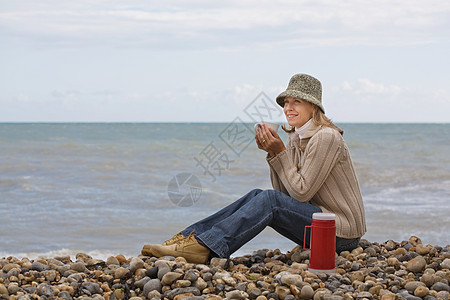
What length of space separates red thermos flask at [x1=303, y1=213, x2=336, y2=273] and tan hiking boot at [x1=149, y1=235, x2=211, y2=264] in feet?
2.36

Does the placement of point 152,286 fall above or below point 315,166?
below

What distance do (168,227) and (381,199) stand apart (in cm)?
391

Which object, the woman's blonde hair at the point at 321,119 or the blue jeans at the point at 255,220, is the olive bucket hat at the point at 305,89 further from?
the blue jeans at the point at 255,220

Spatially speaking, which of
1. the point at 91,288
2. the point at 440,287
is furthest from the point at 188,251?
the point at 440,287

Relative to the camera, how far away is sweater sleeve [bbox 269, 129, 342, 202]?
386cm

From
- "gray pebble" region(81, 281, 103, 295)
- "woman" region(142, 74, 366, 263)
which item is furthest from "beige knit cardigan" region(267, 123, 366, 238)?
"gray pebble" region(81, 281, 103, 295)

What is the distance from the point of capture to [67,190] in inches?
404

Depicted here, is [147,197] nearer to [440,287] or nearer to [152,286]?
[152,286]

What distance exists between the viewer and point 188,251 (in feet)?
12.9

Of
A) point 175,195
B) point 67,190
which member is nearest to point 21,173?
point 67,190

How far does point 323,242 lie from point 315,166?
498mm

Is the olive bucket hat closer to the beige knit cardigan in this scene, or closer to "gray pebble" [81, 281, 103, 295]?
the beige knit cardigan

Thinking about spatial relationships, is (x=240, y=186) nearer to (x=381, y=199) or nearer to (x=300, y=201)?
(x=381, y=199)

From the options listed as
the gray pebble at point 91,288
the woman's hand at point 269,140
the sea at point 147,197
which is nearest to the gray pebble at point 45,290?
the gray pebble at point 91,288
